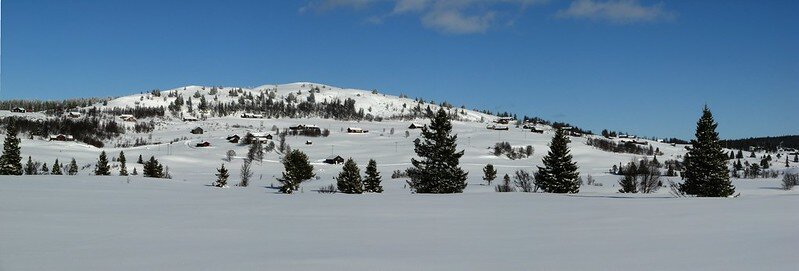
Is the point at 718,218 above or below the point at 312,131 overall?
below

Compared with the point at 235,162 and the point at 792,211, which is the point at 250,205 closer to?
the point at 792,211

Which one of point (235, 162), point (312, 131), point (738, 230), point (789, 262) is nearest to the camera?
point (789, 262)

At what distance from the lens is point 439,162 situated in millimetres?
35250

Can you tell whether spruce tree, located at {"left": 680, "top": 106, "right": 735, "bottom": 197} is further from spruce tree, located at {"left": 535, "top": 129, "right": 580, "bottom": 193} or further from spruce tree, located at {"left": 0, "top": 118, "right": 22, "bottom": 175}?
spruce tree, located at {"left": 0, "top": 118, "right": 22, "bottom": 175}

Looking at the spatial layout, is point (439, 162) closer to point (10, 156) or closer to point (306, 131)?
point (10, 156)

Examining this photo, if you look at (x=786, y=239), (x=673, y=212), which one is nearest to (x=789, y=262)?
(x=786, y=239)

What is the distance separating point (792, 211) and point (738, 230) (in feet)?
9.65

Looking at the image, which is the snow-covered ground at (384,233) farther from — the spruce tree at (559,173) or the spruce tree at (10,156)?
the spruce tree at (10,156)

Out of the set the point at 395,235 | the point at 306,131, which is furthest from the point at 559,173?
the point at 306,131

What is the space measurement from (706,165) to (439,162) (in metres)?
17.2

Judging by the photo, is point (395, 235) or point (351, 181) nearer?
point (395, 235)

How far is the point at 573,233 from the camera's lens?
813 centimetres

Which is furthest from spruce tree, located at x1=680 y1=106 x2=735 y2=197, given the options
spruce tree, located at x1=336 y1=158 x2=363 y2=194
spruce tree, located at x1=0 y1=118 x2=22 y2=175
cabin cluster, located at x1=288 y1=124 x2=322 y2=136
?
cabin cluster, located at x1=288 y1=124 x2=322 y2=136

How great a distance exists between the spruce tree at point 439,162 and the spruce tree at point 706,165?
14954mm
